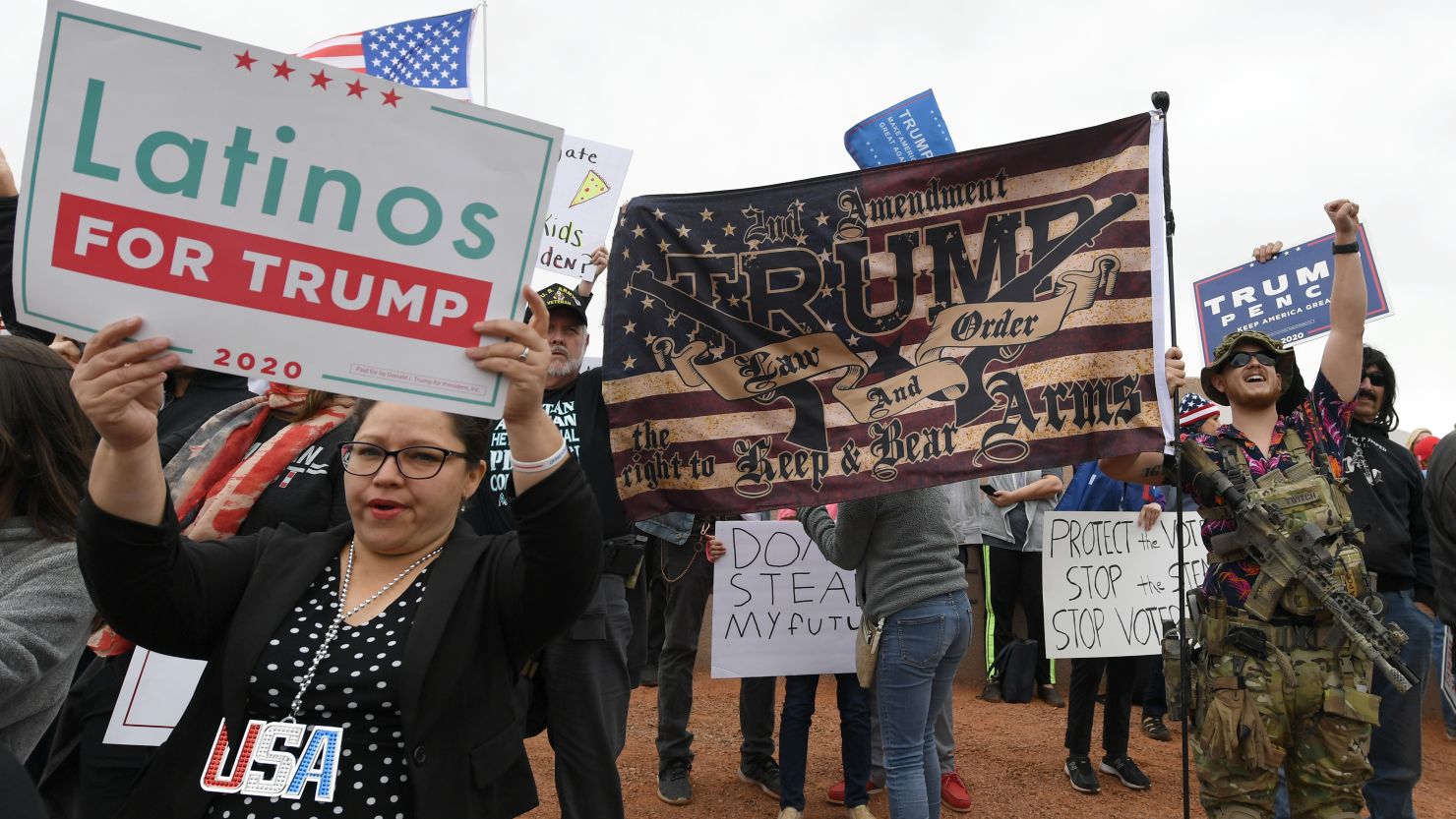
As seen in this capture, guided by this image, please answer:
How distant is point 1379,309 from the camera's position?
711cm

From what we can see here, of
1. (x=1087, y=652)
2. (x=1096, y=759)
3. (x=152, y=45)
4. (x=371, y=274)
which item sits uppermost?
(x=152, y=45)

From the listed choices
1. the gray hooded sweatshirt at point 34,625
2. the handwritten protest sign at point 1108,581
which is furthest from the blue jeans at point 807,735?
the gray hooded sweatshirt at point 34,625

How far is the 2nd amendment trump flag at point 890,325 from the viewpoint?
3949mm

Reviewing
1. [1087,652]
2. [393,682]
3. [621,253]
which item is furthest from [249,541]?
[1087,652]

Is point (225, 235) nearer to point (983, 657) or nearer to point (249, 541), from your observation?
point (249, 541)

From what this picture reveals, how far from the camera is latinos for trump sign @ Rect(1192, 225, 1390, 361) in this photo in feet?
23.9

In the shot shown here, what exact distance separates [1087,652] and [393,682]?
4.78m

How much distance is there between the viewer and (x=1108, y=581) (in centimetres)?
603

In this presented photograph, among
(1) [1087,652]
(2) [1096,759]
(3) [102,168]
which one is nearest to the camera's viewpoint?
(3) [102,168]

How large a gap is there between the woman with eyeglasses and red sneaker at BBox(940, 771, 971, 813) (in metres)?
4.20

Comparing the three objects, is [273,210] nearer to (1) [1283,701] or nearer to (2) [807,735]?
(1) [1283,701]

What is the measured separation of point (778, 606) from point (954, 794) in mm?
1515

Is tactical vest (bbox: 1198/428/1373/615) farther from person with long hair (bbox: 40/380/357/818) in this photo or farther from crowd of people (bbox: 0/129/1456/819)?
person with long hair (bbox: 40/380/357/818)

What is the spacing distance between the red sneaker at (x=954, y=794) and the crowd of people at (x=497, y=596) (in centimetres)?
2
